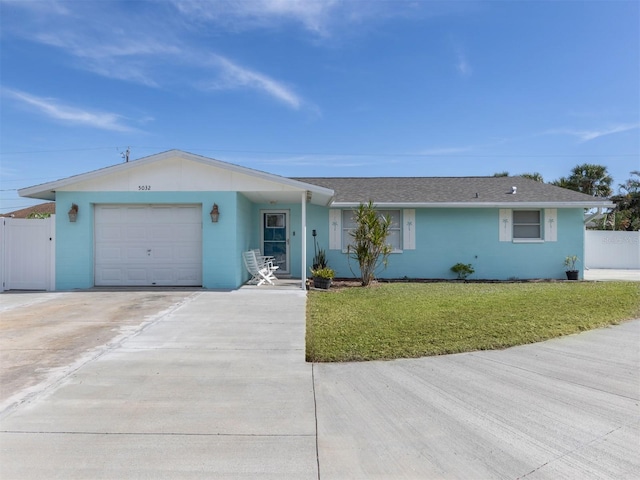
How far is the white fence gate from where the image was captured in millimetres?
10602

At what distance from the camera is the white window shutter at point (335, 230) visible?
13656 mm

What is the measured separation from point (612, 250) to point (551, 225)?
8.61 metres

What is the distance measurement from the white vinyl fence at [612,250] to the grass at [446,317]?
9.88 meters

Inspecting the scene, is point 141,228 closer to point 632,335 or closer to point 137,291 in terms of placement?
point 137,291

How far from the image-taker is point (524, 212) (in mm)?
13758

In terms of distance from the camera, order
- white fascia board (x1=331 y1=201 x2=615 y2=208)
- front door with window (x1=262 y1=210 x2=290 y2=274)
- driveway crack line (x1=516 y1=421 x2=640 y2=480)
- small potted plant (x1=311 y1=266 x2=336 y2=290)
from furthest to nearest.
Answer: front door with window (x1=262 y1=210 x2=290 y2=274)
white fascia board (x1=331 y1=201 x2=615 y2=208)
small potted plant (x1=311 y1=266 x2=336 y2=290)
driveway crack line (x1=516 y1=421 x2=640 y2=480)

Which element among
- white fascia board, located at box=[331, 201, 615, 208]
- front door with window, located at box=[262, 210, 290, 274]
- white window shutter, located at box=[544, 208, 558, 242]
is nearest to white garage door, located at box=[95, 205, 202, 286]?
front door with window, located at box=[262, 210, 290, 274]

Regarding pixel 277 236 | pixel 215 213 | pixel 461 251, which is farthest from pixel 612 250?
pixel 215 213

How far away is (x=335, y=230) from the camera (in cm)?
1368

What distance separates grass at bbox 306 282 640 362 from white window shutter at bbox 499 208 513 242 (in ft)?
10.2

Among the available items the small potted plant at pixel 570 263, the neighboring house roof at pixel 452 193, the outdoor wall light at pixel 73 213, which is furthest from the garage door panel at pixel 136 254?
the small potted plant at pixel 570 263

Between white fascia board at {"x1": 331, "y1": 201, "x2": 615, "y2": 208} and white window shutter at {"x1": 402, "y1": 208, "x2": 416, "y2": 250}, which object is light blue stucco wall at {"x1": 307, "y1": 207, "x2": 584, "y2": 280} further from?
white fascia board at {"x1": 331, "y1": 201, "x2": 615, "y2": 208}

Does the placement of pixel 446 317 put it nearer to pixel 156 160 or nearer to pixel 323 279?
pixel 323 279

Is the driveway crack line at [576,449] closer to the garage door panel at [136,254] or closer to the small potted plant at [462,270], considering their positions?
the small potted plant at [462,270]
